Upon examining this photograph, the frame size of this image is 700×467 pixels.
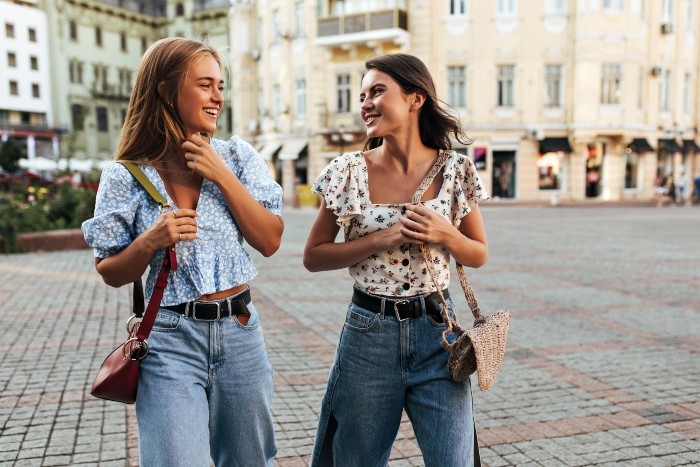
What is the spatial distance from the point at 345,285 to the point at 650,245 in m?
7.66

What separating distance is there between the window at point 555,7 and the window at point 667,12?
5522 millimetres

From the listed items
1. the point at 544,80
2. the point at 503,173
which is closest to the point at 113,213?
the point at 503,173

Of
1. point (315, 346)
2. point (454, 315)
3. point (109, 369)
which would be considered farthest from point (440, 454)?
point (315, 346)

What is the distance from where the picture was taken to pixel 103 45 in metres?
56.2

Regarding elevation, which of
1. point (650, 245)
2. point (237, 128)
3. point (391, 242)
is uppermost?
point (237, 128)

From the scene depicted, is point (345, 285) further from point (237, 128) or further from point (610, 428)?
point (237, 128)

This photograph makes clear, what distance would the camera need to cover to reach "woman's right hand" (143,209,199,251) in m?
1.91

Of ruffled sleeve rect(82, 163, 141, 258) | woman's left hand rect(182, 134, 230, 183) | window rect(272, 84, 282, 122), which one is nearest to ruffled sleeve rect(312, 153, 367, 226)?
woman's left hand rect(182, 134, 230, 183)

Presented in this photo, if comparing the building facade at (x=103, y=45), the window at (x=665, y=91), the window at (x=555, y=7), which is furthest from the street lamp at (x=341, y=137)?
the building facade at (x=103, y=45)

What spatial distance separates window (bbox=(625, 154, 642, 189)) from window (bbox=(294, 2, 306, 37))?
1754 cm

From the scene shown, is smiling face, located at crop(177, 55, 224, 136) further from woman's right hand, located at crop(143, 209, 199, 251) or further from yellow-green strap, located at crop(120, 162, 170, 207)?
woman's right hand, located at crop(143, 209, 199, 251)

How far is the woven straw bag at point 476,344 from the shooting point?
2.04 m

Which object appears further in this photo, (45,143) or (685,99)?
(45,143)

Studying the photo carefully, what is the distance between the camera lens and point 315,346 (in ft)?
18.2
